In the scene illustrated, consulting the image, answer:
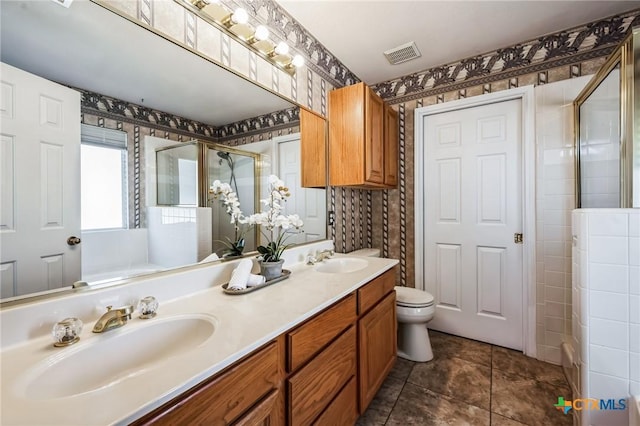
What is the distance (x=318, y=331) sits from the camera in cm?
100

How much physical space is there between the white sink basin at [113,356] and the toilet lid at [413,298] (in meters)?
1.49

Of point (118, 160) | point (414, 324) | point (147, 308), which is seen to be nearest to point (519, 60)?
point (414, 324)

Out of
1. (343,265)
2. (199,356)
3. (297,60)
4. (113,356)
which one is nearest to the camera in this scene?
(199,356)

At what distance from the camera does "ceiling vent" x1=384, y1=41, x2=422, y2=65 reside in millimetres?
2006

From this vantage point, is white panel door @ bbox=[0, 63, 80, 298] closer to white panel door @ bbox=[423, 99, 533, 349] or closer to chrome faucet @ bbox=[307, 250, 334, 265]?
chrome faucet @ bbox=[307, 250, 334, 265]

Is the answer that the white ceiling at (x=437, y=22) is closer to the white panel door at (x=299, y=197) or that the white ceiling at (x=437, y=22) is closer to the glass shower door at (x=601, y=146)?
the glass shower door at (x=601, y=146)

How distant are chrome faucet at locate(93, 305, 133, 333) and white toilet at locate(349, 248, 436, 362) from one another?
167 cm

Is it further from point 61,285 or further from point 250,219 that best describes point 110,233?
point 250,219

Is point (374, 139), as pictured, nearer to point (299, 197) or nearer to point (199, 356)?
point (299, 197)

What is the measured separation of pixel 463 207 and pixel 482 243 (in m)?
0.34

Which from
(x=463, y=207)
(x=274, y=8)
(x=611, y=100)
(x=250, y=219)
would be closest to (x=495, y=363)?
(x=463, y=207)

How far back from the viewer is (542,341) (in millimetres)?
1951

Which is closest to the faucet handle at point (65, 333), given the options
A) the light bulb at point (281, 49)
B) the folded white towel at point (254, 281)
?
the folded white towel at point (254, 281)

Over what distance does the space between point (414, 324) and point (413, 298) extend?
189 mm
